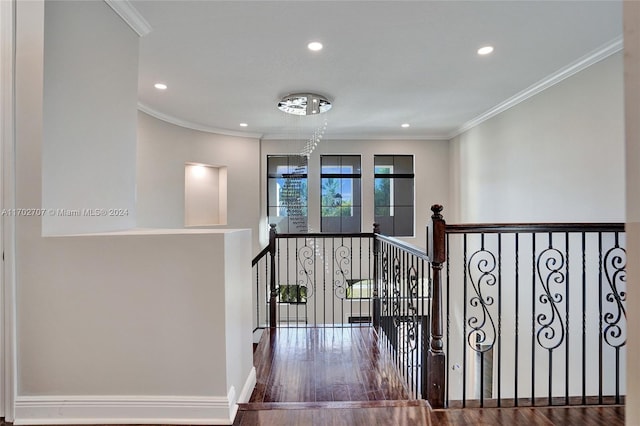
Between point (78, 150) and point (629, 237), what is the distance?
8.04 ft

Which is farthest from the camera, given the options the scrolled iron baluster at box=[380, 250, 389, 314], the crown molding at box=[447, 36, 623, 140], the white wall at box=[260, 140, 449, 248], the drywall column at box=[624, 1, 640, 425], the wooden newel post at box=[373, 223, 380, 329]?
the white wall at box=[260, 140, 449, 248]

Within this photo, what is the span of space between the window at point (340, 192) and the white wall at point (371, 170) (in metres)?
0.12

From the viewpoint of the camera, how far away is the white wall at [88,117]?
5.78 feet

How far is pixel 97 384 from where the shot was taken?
1742 mm

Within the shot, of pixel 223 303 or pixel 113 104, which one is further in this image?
pixel 113 104

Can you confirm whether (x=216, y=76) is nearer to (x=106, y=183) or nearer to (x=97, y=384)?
(x=106, y=183)

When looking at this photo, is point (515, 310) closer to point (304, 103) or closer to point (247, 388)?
point (247, 388)

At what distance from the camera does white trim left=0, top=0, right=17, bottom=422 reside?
65.2 inches

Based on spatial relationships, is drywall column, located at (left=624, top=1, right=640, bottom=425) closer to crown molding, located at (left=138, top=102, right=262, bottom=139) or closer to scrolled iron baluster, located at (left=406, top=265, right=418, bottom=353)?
scrolled iron baluster, located at (left=406, top=265, right=418, bottom=353)

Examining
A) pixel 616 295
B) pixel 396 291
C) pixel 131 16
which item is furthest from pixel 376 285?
pixel 131 16

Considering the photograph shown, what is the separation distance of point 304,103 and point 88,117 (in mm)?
2683

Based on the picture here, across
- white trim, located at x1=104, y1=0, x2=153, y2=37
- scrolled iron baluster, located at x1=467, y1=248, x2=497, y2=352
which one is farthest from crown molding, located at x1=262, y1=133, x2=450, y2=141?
white trim, located at x1=104, y1=0, x2=153, y2=37

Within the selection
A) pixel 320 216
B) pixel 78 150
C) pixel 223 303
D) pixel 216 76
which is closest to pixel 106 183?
pixel 78 150

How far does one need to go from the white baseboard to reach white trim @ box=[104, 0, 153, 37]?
2454 mm
